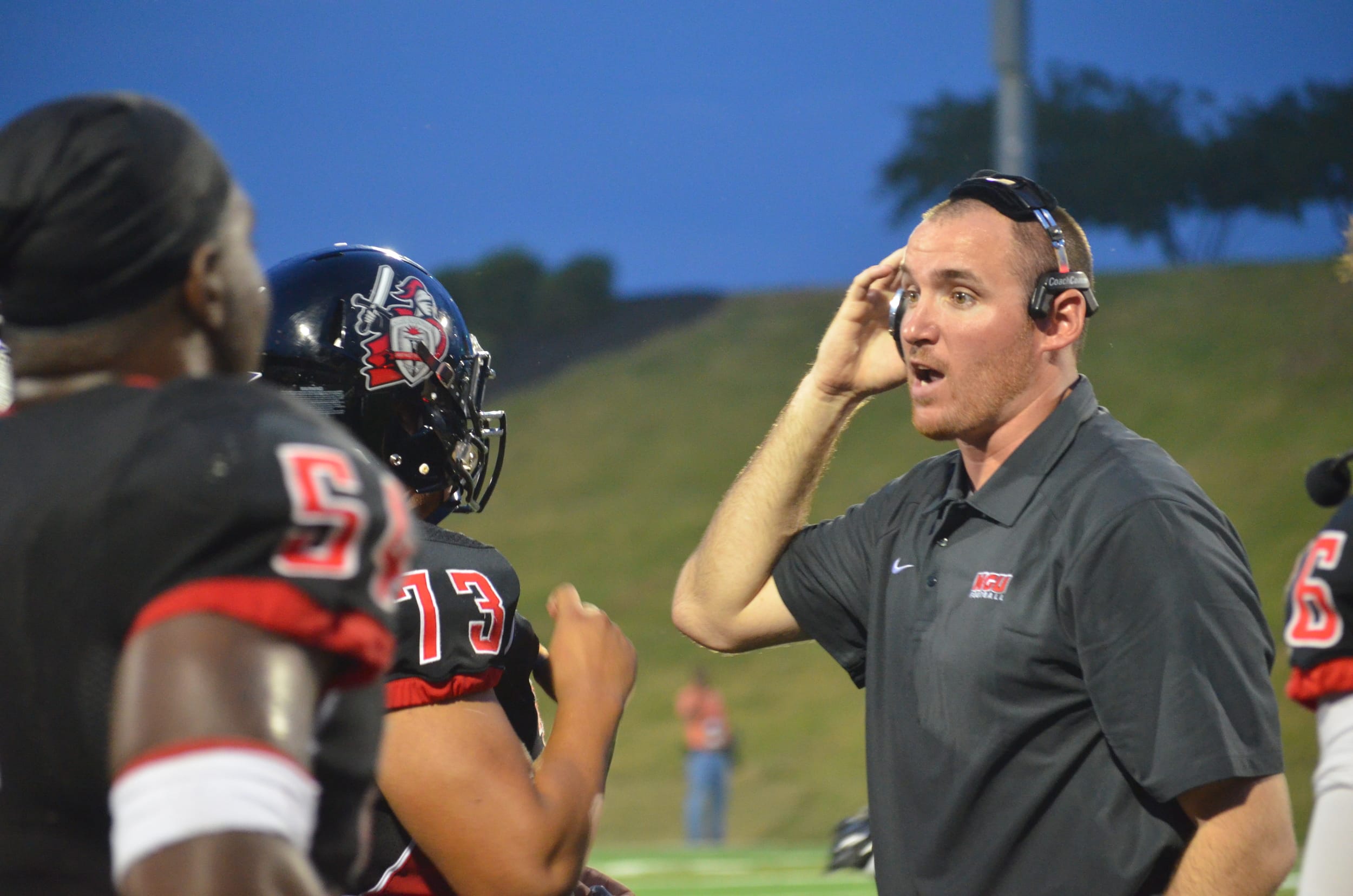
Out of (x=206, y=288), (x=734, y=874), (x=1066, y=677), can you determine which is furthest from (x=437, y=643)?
(x=734, y=874)

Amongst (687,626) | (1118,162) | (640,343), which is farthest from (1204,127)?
(687,626)

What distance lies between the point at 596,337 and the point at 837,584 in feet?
123

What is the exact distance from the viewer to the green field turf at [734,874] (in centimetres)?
1034

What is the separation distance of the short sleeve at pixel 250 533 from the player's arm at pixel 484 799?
Result: 843 mm

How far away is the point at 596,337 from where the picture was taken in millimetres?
40344

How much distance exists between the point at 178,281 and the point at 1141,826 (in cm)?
185

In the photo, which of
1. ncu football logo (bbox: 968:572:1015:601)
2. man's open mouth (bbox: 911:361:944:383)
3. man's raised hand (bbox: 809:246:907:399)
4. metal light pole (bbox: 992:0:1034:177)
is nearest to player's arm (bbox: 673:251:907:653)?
man's raised hand (bbox: 809:246:907:399)

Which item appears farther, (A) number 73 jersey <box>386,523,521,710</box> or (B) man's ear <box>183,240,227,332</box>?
(A) number 73 jersey <box>386,523,521,710</box>

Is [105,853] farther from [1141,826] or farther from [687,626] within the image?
[687,626]

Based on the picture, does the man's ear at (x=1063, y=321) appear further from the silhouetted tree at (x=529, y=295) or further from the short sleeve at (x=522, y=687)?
the silhouetted tree at (x=529, y=295)

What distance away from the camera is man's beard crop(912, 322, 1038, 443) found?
9.70ft

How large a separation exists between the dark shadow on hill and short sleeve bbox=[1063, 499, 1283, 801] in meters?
35.1

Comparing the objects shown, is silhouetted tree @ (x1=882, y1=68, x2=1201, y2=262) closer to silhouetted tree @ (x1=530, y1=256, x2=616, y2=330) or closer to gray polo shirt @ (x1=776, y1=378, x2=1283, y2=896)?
silhouetted tree @ (x1=530, y1=256, x2=616, y2=330)

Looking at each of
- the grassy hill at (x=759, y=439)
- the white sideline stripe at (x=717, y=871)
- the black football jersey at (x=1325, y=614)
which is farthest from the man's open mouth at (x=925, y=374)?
the grassy hill at (x=759, y=439)
